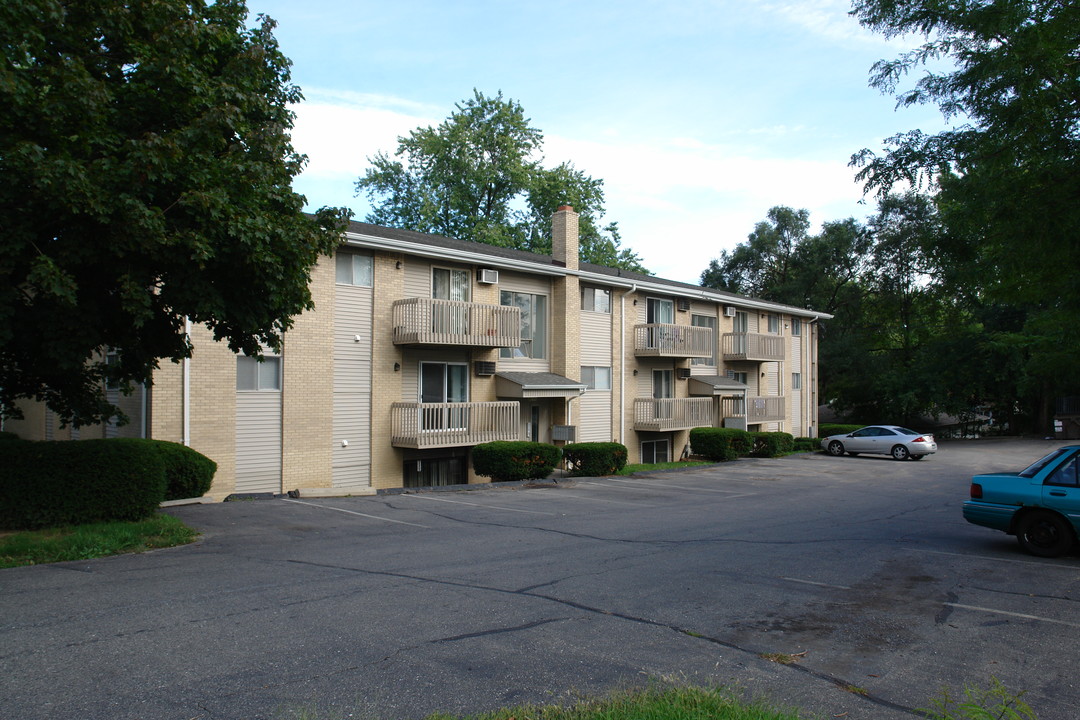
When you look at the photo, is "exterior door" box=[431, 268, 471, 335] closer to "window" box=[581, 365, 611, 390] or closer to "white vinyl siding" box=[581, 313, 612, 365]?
"white vinyl siding" box=[581, 313, 612, 365]

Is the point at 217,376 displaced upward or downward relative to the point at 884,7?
downward

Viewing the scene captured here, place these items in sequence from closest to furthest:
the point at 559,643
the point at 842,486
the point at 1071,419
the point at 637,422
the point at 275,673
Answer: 1. the point at 275,673
2. the point at 559,643
3. the point at 842,486
4. the point at 637,422
5. the point at 1071,419

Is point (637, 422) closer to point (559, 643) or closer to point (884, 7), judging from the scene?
point (884, 7)

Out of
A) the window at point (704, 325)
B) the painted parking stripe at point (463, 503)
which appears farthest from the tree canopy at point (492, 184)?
the painted parking stripe at point (463, 503)

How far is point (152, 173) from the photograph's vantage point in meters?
8.42

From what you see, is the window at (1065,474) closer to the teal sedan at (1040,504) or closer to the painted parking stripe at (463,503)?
the teal sedan at (1040,504)

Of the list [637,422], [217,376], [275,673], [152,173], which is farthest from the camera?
[637,422]

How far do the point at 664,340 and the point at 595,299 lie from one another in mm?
3195

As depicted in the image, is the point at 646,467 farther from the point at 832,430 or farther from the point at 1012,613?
the point at 832,430

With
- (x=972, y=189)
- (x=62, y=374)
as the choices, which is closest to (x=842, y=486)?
(x=972, y=189)

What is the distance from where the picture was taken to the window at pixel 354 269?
1925 cm

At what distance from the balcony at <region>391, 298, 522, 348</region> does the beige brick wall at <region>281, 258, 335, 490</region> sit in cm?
192

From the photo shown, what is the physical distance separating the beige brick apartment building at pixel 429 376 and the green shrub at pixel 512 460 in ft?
1.91

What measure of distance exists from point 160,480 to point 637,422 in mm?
18366
